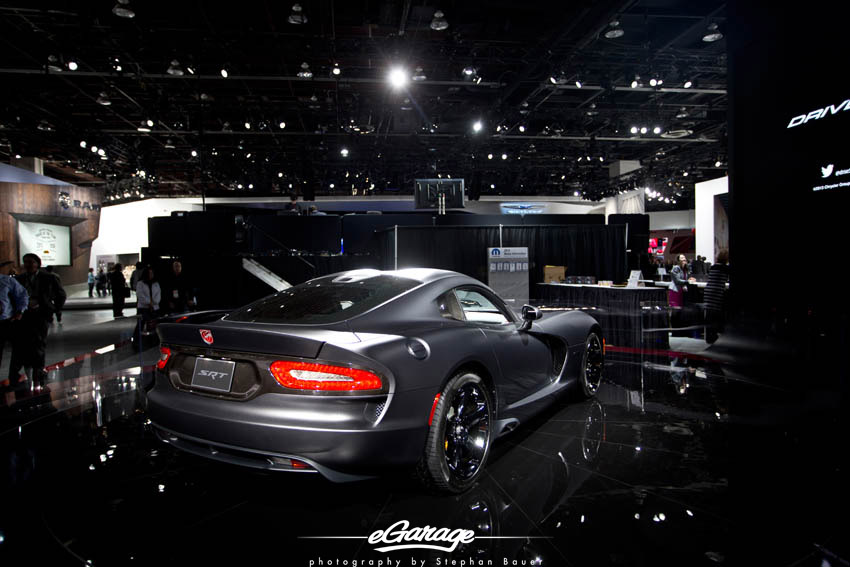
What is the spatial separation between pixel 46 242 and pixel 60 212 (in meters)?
1.19

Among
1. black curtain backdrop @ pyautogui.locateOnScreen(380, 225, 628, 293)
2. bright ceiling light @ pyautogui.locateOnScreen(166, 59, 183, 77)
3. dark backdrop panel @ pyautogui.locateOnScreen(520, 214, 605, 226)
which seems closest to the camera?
bright ceiling light @ pyautogui.locateOnScreen(166, 59, 183, 77)

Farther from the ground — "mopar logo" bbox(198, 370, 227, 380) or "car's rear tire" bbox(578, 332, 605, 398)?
"mopar logo" bbox(198, 370, 227, 380)

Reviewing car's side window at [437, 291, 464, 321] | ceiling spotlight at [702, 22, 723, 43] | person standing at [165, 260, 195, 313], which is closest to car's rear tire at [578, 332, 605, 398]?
car's side window at [437, 291, 464, 321]

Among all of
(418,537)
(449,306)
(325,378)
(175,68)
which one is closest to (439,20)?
(175,68)

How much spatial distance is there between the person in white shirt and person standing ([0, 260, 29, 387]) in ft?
8.29

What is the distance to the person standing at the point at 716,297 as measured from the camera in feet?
23.7

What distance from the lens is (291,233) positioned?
500 inches

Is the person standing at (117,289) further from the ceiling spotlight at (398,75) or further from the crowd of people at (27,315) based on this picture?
the ceiling spotlight at (398,75)

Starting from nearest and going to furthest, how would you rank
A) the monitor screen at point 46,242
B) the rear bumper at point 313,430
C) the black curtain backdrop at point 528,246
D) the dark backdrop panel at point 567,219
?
1. the rear bumper at point 313,430
2. the black curtain backdrop at point 528,246
3. the dark backdrop panel at point 567,219
4. the monitor screen at point 46,242

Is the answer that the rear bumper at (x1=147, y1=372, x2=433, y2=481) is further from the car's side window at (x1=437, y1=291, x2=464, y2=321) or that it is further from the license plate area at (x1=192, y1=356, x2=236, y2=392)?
the car's side window at (x1=437, y1=291, x2=464, y2=321)

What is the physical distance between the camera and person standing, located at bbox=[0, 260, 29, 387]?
493cm

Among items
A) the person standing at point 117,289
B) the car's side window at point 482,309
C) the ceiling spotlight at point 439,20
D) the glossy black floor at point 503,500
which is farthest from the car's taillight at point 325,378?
the person standing at point 117,289

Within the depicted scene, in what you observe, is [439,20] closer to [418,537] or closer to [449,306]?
[449,306]

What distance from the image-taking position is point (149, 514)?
2195mm
